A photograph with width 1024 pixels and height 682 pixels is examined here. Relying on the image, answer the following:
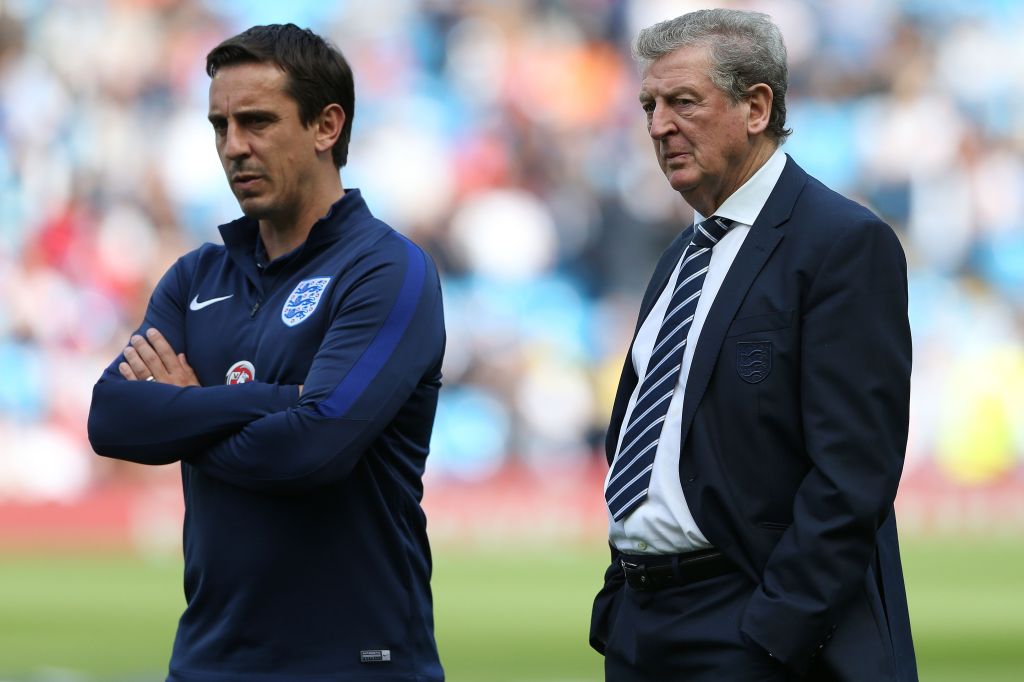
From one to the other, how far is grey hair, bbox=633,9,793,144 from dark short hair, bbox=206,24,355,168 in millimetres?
693

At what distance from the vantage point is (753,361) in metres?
3.28

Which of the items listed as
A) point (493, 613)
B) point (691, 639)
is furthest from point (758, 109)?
point (493, 613)

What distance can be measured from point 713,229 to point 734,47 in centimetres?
36

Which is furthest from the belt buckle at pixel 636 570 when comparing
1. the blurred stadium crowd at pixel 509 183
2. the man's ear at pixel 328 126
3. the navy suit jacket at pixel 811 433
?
the blurred stadium crowd at pixel 509 183

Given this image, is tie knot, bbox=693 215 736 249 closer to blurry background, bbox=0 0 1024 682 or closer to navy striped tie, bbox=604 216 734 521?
navy striped tie, bbox=604 216 734 521

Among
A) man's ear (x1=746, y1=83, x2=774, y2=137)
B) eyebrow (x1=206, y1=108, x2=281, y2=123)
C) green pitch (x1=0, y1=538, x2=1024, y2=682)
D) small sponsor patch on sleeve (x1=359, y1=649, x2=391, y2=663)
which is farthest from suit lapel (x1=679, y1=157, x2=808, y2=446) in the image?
green pitch (x1=0, y1=538, x2=1024, y2=682)

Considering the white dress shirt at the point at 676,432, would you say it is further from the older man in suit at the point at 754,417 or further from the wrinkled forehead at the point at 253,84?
the wrinkled forehead at the point at 253,84

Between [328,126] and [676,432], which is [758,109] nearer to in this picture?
[676,432]

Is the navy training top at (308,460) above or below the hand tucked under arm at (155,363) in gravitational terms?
below

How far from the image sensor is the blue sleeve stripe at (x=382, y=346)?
3.50 metres

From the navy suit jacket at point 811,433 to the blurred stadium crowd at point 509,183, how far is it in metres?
13.0

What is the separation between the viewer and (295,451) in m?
3.45

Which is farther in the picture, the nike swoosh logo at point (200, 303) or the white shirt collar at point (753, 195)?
the nike swoosh logo at point (200, 303)

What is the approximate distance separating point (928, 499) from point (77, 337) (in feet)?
26.7
